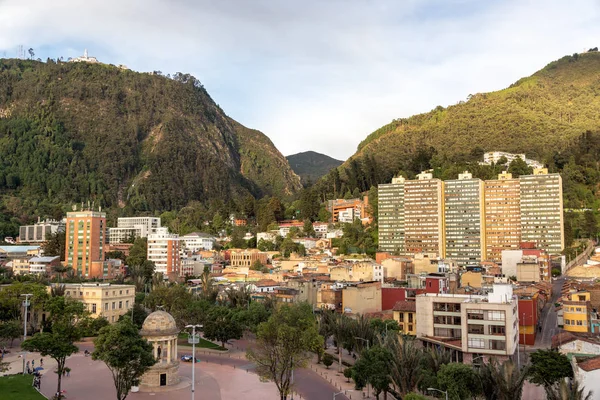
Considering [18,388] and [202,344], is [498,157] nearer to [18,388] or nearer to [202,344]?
[202,344]

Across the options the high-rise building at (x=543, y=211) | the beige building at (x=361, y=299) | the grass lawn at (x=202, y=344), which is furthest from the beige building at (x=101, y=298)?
the high-rise building at (x=543, y=211)

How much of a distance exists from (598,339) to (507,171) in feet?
314

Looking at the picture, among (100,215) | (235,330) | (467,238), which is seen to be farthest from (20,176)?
(235,330)

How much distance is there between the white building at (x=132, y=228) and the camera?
170 m

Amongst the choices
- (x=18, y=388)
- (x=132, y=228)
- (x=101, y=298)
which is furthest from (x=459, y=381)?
(x=132, y=228)

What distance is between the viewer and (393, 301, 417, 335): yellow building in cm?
6197

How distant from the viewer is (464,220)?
128 m

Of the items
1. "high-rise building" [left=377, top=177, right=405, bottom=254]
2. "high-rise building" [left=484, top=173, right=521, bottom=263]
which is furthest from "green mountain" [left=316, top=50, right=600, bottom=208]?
"high-rise building" [left=377, top=177, right=405, bottom=254]

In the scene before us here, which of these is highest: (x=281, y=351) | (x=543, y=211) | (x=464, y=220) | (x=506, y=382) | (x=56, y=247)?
(x=543, y=211)

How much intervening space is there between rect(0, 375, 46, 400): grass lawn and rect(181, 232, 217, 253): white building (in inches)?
3997

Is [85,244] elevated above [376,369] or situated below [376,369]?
above

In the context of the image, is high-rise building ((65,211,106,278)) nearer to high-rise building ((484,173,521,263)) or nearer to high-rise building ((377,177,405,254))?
high-rise building ((377,177,405,254))

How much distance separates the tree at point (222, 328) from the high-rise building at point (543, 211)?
265 ft

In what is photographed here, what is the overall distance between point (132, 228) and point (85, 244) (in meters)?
61.6
